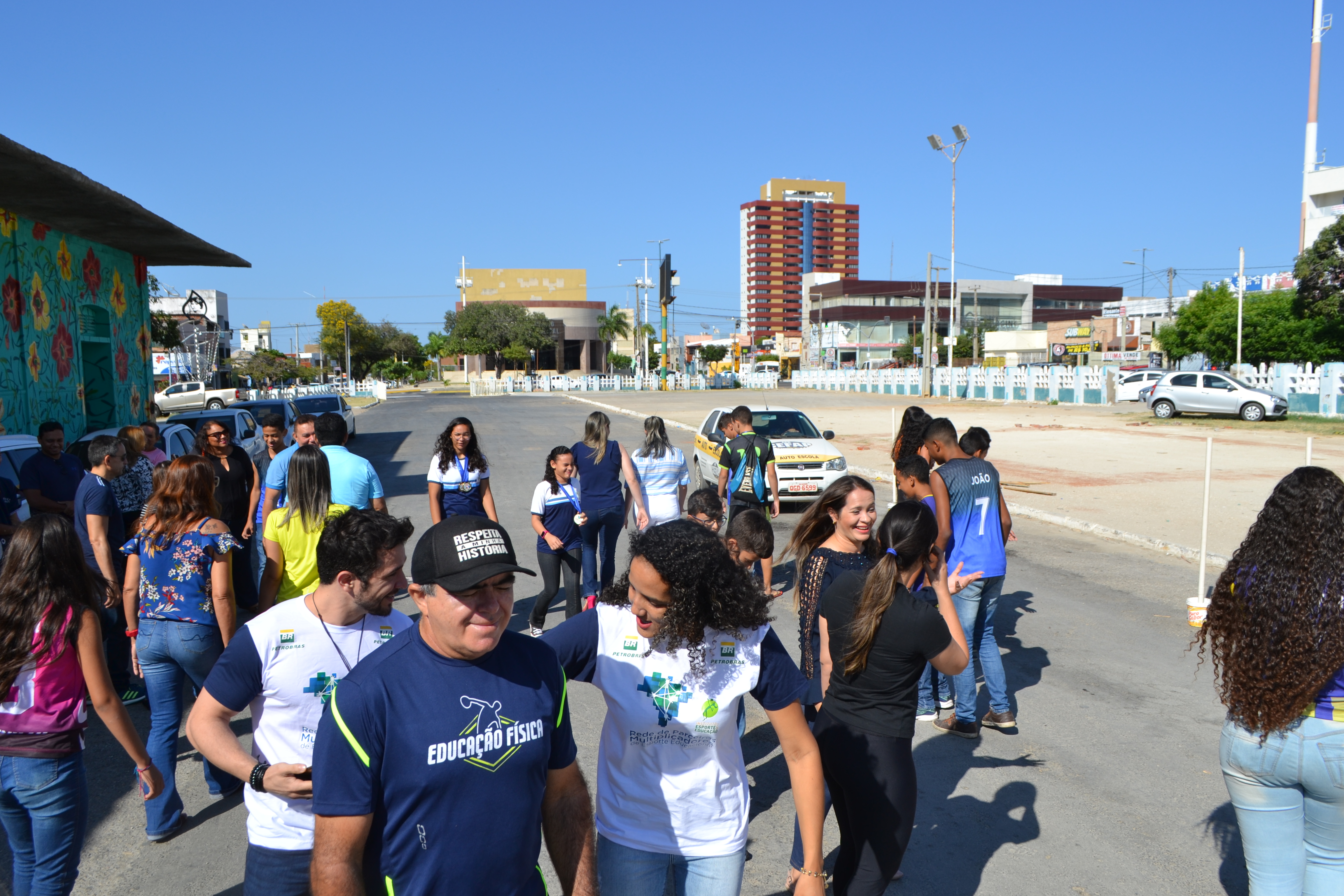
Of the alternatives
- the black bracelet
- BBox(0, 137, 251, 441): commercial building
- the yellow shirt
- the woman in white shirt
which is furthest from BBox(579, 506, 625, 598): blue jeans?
BBox(0, 137, 251, 441): commercial building

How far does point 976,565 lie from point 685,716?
3.34m

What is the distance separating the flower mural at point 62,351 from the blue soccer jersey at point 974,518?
545 inches

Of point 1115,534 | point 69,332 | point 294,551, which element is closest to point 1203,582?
point 1115,534

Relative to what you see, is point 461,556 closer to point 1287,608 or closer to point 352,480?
point 1287,608

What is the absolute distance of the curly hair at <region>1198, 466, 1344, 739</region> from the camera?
2820mm

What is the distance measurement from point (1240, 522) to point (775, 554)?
22.9 ft

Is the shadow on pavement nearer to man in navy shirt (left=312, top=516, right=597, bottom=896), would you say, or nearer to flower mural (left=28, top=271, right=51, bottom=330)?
man in navy shirt (left=312, top=516, right=597, bottom=896)

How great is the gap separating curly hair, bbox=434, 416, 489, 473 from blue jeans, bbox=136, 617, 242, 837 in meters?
2.99

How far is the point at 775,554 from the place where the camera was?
36.5 feet

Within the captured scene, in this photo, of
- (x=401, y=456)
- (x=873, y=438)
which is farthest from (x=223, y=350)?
(x=873, y=438)

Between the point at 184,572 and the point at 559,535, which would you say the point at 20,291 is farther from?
the point at 184,572

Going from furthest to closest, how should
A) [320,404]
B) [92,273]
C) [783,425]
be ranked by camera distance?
[320,404] < [783,425] < [92,273]

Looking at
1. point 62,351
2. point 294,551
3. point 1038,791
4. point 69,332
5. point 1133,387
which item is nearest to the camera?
point 294,551

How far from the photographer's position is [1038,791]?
4922 mm
